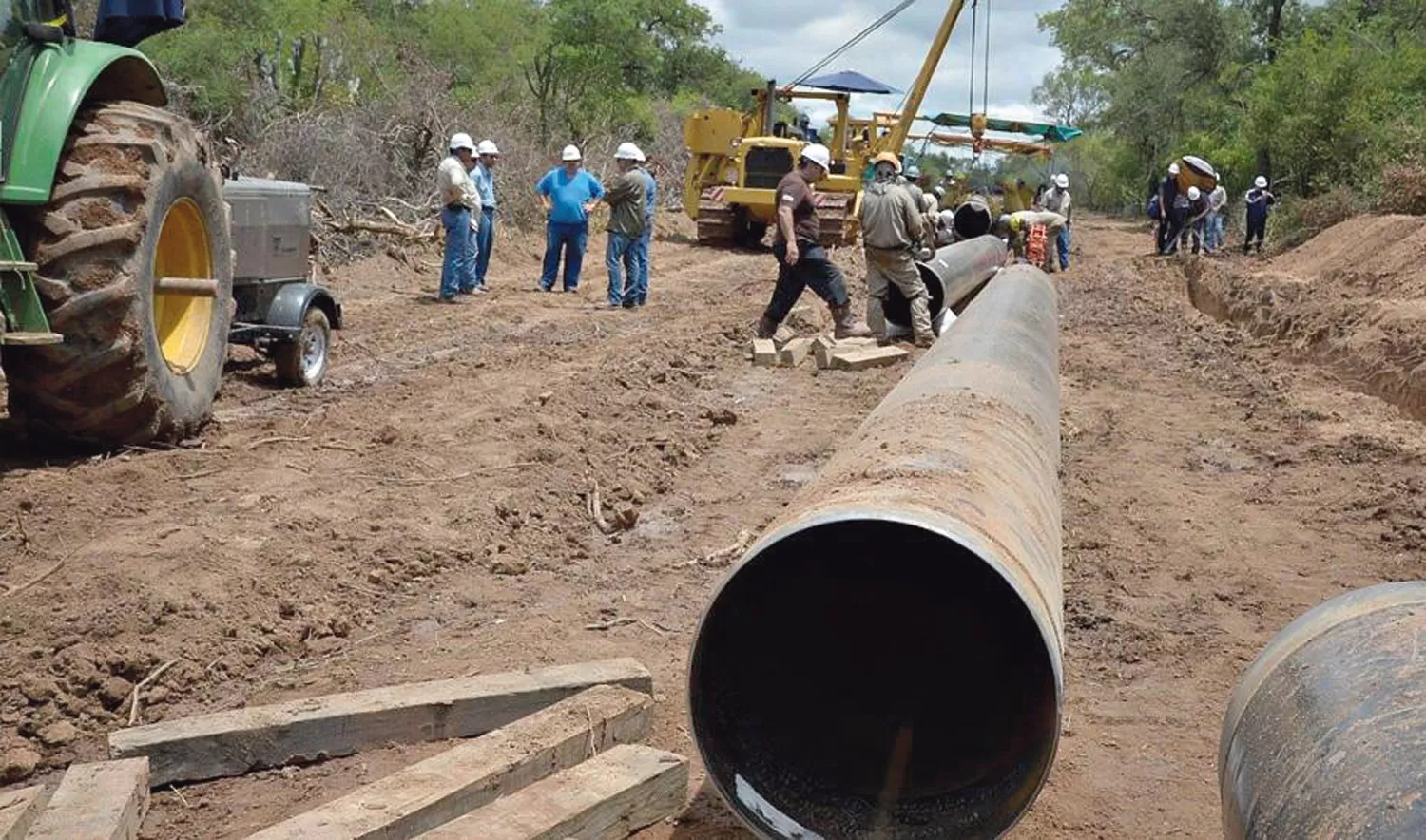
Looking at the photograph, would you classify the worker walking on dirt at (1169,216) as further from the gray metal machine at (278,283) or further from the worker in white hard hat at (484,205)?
the gray metal machine at (278,283)

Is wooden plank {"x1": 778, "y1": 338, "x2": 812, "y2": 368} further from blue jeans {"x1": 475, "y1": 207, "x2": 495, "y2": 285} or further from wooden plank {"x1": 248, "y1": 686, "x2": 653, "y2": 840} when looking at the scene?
wooden plank {"x1": 248, "y1": 686, "x2": 653, "y2": 840}

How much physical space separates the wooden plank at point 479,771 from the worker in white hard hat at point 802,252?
759cm

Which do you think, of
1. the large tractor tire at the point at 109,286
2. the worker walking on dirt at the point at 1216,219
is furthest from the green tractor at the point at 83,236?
the worker walking on dirt at the point at 1216,219

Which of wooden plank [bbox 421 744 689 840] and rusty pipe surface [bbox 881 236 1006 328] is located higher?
rusty pipe surface [bbox 881 236 1006 328]

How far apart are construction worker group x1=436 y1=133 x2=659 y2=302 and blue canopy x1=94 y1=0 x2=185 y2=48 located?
628cm

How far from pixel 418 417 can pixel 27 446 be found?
2074 millimetres

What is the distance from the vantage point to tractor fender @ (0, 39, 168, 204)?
5625 mm

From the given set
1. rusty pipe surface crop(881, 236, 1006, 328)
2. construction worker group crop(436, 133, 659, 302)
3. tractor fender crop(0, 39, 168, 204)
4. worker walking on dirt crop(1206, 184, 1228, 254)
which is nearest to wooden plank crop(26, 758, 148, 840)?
tractor fender crop(0, 39, 168, 204)

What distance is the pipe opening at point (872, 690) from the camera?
317cm

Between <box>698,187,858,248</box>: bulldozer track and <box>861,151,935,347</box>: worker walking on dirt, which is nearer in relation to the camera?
<box>861,151,935,347</box>: worker walking on dirt

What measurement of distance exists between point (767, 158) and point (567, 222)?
8.28 metres

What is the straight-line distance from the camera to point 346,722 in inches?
148

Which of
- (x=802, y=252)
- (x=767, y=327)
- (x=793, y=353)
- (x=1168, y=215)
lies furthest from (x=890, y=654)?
(x=1168, y=215)

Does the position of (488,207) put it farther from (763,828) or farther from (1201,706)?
(763,828)
